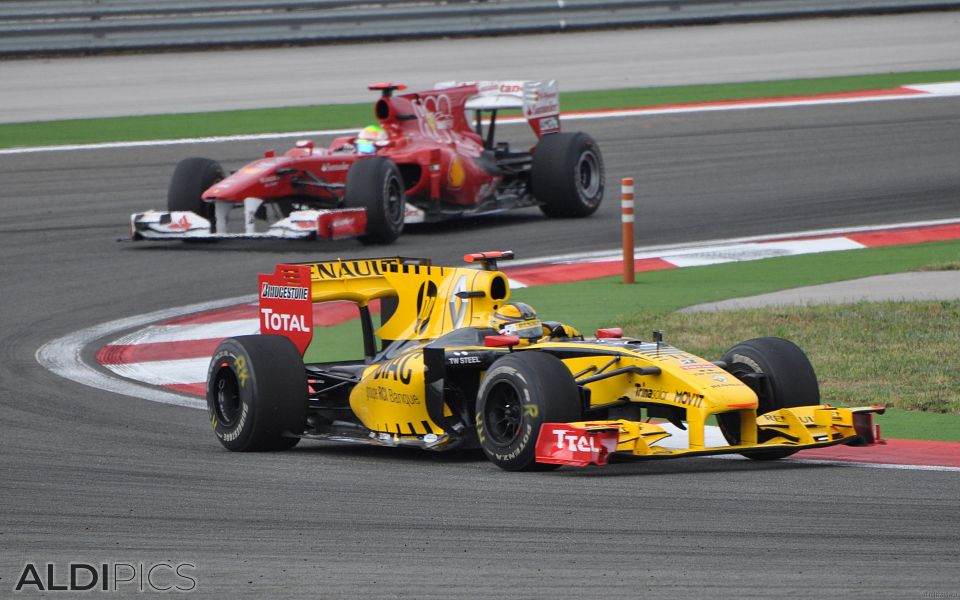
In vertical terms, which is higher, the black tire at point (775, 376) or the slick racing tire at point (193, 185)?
the slick racing tire at point (193, 185)

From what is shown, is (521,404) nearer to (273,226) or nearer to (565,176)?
(273,226)

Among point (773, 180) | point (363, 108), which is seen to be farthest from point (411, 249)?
point (363, 108)

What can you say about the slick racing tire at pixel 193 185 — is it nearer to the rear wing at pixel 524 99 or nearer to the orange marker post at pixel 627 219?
the rear wing at pixel 524 99

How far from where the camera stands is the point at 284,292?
10.1 meters

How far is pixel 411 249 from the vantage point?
18453 mm

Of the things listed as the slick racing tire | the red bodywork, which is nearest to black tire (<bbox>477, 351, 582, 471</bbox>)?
the red bodywork

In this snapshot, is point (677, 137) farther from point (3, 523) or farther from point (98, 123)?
point (3, 523)

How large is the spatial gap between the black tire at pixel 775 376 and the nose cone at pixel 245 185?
10.5 metres

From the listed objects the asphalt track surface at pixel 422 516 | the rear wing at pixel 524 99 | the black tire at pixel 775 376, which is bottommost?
the asphalt track surface at pixel 422 516

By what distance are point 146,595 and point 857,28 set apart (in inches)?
1135

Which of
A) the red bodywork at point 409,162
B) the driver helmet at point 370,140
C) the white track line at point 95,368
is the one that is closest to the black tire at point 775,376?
the white track line at point 95,368

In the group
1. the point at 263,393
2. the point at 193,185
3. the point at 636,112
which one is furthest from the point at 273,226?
the point at 636,112

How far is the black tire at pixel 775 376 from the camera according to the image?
28.4 ft

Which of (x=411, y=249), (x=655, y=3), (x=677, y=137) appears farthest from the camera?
(x=655, y=3)
